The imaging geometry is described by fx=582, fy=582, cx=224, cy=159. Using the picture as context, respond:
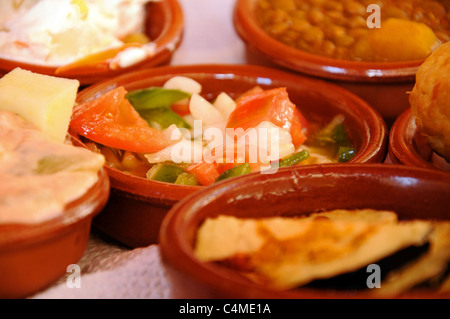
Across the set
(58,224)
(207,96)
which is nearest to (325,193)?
(58,224)

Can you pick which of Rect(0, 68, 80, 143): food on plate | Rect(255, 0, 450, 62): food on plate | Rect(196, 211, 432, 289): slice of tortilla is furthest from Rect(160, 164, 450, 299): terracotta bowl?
Rect(255, 0, 450, 62): food on plate

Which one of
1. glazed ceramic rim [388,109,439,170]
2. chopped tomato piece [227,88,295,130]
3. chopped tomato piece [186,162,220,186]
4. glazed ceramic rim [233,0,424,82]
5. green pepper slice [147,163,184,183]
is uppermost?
glazed ceramic rim [388,109,439,170]

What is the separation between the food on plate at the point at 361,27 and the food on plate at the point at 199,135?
412mm

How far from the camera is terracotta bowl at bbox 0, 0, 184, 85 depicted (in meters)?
2.10

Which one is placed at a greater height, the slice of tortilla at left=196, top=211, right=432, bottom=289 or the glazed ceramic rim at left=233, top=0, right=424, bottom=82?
the slice of tortilla at left=196, top=211, right=432, bottom=289

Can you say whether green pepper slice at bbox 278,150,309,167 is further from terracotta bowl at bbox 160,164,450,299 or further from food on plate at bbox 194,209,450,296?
food on plate at bbox 194,209,450,296

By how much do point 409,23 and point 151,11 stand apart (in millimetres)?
1171

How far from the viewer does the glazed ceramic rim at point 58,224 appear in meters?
1.08

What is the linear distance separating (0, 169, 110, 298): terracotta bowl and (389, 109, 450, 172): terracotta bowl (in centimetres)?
77

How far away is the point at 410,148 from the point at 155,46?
3.81 ft

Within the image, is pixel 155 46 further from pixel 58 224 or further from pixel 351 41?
pixel 58 224

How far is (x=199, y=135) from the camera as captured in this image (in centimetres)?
188

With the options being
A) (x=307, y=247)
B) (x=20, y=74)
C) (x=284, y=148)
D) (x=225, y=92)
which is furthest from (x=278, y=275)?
(x=225, y=92)

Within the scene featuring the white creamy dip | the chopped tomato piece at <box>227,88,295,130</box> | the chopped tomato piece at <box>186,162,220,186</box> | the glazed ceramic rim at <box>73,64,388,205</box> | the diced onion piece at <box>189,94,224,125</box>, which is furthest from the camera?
the diced onion piece at <box>189,94,224,125</box>
